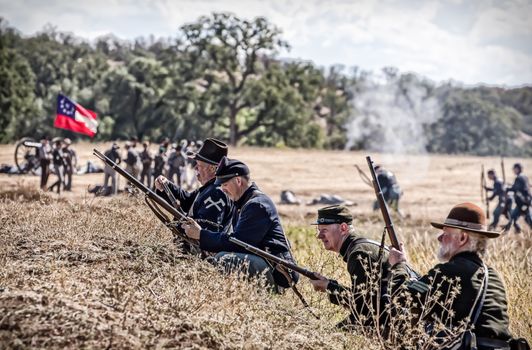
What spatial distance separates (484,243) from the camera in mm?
5215

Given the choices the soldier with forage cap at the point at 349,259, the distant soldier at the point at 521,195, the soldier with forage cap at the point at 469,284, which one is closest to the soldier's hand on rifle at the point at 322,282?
the soldier with forage cap at the point at 349,259

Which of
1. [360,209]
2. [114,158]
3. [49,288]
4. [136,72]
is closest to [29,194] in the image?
[114,158]

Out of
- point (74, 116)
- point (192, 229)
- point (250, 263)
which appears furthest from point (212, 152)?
point (74, 116)

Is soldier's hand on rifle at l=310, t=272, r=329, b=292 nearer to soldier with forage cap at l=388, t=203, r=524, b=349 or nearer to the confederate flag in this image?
soldier with forage cap at l=388, t=203, r=524, b=349

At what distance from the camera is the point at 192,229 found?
23.0 feet

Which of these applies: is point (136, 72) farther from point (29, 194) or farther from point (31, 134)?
point (29, 194)

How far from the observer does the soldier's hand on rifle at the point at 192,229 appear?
6996 millimetres

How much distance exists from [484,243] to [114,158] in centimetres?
1974

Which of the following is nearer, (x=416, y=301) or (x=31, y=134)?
(x=416, y=301)

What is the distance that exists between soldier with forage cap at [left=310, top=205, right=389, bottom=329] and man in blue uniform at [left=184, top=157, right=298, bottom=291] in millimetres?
720

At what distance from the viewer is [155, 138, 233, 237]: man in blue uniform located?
769cm

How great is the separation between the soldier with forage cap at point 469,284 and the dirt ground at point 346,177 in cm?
1717

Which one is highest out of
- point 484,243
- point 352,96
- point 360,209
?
point 352,96

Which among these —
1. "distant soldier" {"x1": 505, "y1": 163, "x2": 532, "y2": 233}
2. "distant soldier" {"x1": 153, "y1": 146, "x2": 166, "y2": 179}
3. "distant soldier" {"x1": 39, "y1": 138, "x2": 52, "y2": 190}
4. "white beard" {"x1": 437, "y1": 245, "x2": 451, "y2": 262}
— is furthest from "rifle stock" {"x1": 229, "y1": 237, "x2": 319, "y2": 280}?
"distant soldier" {"x1": 153, "y1": 146, "x2": 166, "y2": 179}
